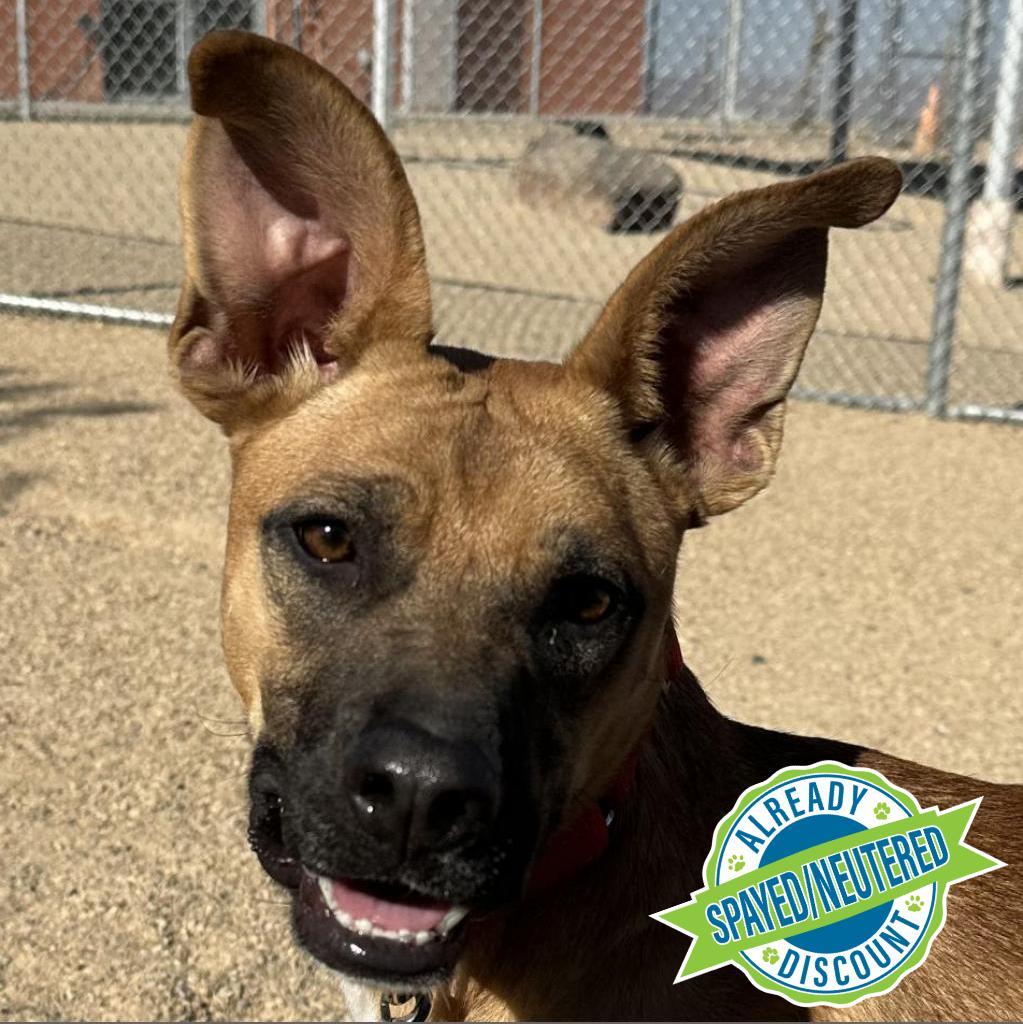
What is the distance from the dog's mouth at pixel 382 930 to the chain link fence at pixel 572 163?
7083mm

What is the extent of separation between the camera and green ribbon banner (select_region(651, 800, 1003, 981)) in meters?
2.38

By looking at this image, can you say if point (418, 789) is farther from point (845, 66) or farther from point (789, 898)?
point (845, 66)

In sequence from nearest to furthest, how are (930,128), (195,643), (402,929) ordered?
(402,929), (195,643), (930,128)

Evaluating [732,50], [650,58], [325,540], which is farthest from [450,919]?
[650,58]

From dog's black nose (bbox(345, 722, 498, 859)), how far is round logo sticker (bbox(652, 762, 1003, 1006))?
0.55 metres

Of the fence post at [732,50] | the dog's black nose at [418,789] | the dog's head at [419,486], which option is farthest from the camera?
the fence post at [732,50]

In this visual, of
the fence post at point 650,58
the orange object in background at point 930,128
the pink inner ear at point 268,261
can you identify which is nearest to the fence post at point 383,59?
the fence post at point 650,58

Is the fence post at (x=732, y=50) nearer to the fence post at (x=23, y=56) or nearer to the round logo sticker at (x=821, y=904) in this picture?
the fence post at (x=23, y=56)

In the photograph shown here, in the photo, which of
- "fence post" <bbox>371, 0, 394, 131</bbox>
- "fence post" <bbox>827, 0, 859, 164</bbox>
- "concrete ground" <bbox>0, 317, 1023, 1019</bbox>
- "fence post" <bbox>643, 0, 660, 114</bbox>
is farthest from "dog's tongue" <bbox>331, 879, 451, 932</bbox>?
"fence post" <bbox>643, 0, 660, 114</bbox>

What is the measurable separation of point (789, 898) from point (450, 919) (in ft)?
2.02

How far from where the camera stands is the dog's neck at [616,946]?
2.39m

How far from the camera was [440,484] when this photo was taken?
2.42 m

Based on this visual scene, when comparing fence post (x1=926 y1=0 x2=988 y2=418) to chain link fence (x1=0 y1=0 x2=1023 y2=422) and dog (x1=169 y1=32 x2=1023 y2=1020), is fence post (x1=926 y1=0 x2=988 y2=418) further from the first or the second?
dog (x1=169 y1=32 x2=1023 y2=1020)

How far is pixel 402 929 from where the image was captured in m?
2.25
